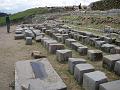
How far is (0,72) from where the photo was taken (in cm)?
614

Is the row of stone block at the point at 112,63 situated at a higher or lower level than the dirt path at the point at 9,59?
higher

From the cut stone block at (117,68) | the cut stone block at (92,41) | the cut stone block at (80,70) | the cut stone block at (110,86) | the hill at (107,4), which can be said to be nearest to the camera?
the cut stone block at (110,86)

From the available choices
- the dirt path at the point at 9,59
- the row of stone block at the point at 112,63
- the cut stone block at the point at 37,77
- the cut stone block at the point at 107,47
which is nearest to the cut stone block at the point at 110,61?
the row of stone block at the point at 112,63

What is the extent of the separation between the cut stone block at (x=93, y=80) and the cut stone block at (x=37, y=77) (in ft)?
1.45

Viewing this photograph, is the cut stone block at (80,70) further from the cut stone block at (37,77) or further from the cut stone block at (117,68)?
the cut stone block at (117,68)

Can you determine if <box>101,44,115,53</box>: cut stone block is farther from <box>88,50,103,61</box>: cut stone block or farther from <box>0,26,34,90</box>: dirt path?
<box>0,26,34,90</box>: dirt path

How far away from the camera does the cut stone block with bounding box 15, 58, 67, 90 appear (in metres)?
4.32

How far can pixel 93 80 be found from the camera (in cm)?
430

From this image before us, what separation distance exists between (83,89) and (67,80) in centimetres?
62

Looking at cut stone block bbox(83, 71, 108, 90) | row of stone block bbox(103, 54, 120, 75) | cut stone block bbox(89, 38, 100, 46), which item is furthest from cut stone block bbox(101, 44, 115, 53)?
cut stone block bbox(83, 71, 108, 90)

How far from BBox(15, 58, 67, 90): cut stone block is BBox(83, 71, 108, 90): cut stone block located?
1.45 ft

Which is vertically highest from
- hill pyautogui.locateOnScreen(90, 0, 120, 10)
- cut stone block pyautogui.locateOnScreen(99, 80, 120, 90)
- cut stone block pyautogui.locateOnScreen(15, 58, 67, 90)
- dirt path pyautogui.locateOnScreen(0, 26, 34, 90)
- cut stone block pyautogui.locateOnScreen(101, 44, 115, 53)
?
hill pyautogui.locateOnScreen(90, 0, 120, 10)

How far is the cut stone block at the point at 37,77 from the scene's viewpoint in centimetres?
432

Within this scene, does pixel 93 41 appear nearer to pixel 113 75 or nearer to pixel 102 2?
pixel 113 75
